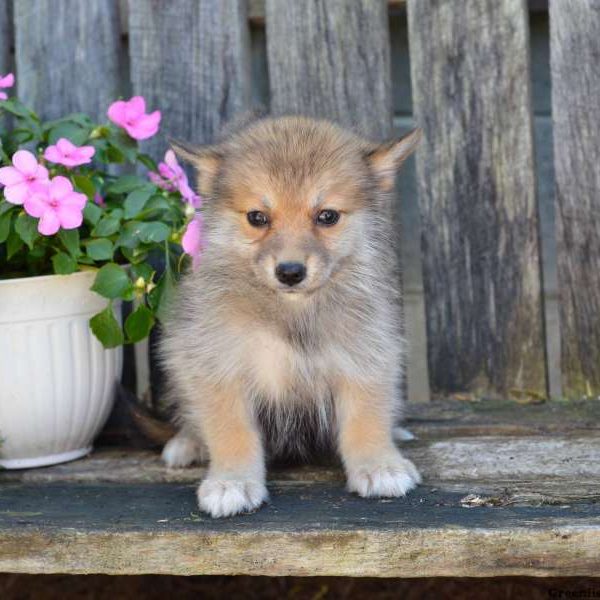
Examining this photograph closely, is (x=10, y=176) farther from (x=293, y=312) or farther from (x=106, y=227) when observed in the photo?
(x=293, y=312)

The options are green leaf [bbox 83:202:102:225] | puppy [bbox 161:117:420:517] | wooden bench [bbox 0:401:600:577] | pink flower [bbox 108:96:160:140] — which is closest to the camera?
wooden bench [bbox 0:401:600:577]

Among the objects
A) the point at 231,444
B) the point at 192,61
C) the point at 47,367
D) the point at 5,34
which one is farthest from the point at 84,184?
the point at 5,34

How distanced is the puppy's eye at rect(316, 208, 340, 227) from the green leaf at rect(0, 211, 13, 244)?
0.83m

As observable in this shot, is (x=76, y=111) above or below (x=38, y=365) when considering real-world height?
above

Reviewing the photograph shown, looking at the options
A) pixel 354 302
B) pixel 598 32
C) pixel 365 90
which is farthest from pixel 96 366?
pixel 598 32

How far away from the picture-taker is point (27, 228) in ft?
8.29

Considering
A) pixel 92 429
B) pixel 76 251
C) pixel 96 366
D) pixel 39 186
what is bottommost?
pixel 92 429

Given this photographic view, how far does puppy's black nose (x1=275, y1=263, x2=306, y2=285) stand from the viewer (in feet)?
7.32

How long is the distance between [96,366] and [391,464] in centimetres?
90

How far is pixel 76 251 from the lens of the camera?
2576mm

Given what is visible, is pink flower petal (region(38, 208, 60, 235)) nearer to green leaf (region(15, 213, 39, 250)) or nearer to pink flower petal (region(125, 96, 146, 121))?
green leaf (region(15, 213, 39, 250))

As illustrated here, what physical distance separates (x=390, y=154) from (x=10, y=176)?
96cm

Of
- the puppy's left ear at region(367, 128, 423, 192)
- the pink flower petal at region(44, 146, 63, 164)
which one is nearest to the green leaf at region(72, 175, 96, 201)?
the pink flower petal at region(44, 146, 63, 164)

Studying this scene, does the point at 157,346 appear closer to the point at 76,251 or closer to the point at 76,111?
the point at 76,251
